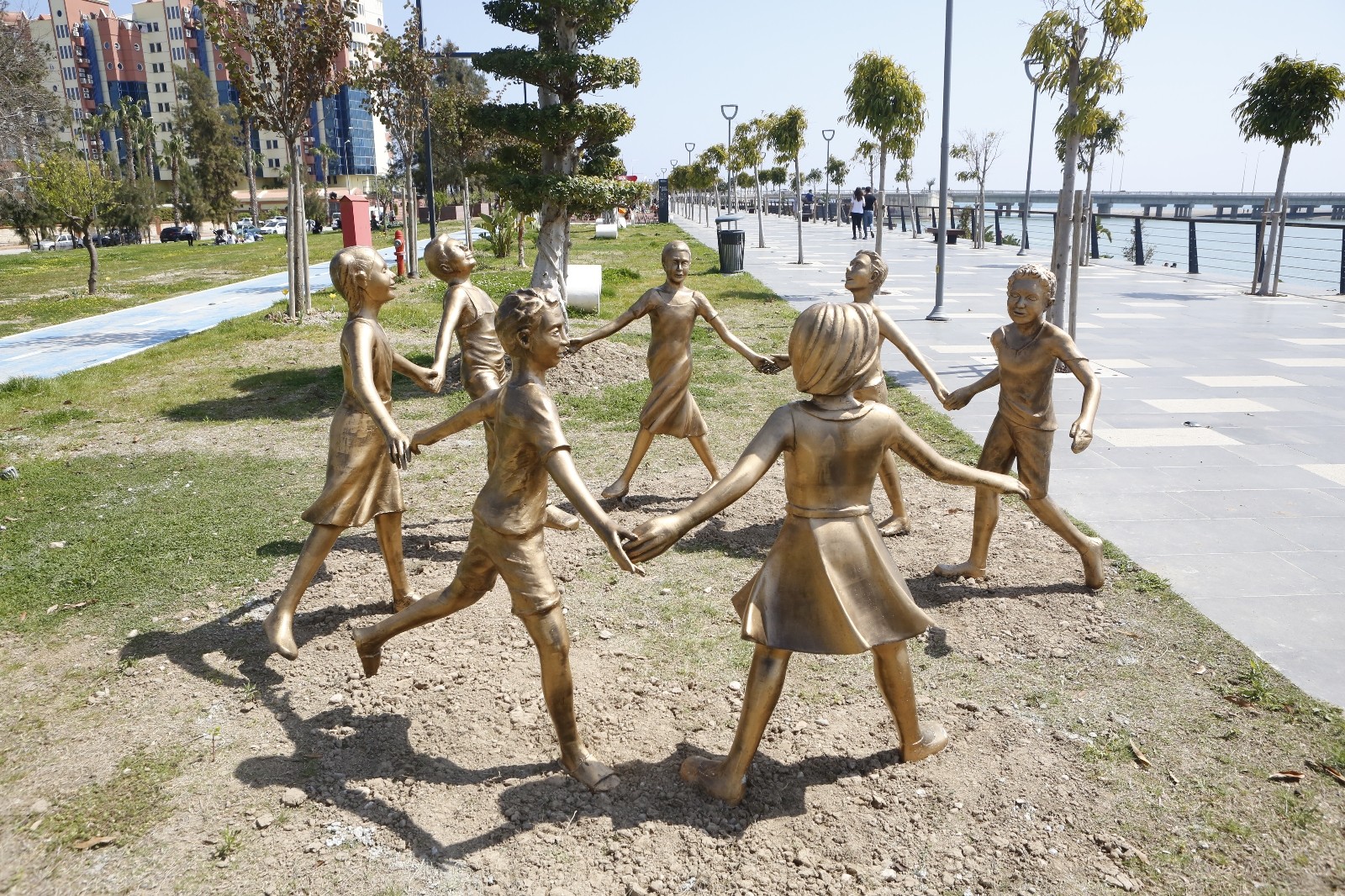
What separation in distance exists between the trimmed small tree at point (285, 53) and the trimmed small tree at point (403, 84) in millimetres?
6332

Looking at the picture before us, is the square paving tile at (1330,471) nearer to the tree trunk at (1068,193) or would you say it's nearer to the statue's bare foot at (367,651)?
the tree trunk at (1068,193)

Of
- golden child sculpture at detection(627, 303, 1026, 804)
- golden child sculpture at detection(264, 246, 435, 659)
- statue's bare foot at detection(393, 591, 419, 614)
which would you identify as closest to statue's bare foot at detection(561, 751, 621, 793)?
golden child sculpture at detection(627, 303, 1026, 804)

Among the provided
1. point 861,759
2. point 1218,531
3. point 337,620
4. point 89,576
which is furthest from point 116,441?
point 1218,531

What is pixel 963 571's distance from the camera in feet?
17.5

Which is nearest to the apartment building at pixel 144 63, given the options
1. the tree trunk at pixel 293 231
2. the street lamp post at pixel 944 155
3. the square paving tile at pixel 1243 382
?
the tree trunk at pixel 293 231

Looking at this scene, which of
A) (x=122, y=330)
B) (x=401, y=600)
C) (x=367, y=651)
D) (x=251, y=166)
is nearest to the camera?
(x=367, y=651)

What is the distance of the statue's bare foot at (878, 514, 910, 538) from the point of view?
19.8 feet

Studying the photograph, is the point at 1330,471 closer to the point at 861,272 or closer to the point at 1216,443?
the point at 1216,443

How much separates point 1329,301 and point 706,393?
1373cm

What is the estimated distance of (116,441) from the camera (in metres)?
8.55

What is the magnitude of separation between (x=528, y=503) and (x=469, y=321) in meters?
2.61

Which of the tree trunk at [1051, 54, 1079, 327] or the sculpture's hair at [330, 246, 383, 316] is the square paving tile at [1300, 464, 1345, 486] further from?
the sculpture's hair at [330, 246, 383, 316]

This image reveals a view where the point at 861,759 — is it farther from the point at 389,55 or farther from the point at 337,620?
the point at 389,55

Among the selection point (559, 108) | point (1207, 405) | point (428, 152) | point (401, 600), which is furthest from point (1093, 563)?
→ point (428, 152)
